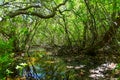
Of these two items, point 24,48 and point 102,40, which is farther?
point 24,48

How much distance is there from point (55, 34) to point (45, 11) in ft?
27.1

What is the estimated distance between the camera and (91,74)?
953cm

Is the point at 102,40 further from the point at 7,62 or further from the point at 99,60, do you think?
the point at 7,62

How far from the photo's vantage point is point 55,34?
884 inches

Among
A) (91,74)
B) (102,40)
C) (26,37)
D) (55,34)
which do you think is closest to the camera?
(91,74)

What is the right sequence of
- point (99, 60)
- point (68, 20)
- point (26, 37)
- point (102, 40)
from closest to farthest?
point (99, 60) → point (102, 40) → point (26, 37) → point (68, 20)

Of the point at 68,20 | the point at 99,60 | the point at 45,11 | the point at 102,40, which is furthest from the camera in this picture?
the point at 68,20

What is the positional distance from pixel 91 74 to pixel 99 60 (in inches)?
104

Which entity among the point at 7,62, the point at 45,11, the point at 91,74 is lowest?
the point at 91,74

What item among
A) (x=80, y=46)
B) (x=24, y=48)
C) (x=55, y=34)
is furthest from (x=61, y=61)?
(x=55, y=34)

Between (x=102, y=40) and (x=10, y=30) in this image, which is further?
(x=10, y=30)

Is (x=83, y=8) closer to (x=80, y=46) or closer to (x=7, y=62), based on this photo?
(x=80, y=46)

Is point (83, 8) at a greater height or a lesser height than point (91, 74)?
greater

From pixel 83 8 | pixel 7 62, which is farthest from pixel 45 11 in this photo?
pixel 7 62
